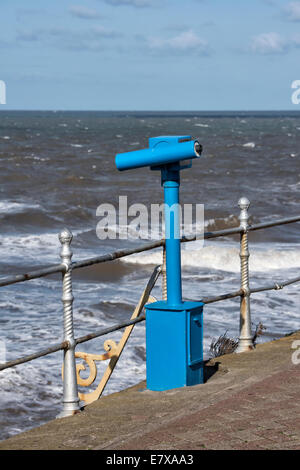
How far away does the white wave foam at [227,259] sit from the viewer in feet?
52.9

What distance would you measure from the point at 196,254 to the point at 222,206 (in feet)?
37.7

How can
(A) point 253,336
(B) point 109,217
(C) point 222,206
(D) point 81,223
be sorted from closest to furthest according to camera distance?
(A) point 253,336 < (D) point 81,223 < (B) point 109,217 < (C) point 222,206

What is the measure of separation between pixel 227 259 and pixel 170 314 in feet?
37.5

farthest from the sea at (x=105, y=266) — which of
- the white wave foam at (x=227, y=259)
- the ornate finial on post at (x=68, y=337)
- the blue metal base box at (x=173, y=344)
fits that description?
the blue metal base box at (x=173, y=344)

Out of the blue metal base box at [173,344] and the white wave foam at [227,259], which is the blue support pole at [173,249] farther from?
the white wave foam at [227,259]

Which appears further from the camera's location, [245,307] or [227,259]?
[227,259]

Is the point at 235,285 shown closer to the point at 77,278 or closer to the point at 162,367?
the point at 77,278

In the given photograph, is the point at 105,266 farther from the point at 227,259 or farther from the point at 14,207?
the point at 14,207

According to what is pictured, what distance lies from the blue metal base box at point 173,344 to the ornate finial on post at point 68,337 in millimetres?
485

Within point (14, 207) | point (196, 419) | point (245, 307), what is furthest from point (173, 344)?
point (14, 207)

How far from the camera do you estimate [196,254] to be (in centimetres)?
1661

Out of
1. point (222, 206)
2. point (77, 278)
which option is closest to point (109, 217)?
point (222, 206)

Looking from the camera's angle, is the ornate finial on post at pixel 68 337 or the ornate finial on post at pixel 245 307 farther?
the ornate finial on post at pixel 245 307

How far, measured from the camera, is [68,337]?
5.07 m
